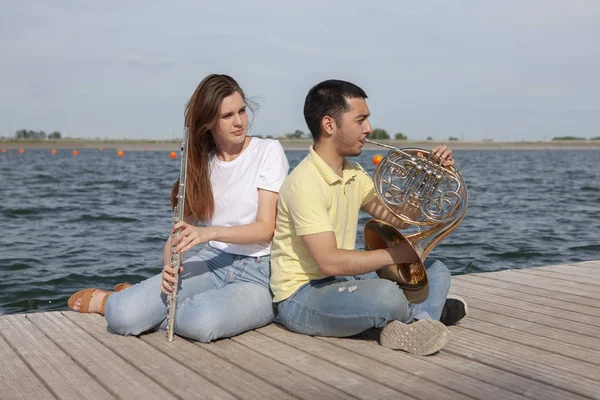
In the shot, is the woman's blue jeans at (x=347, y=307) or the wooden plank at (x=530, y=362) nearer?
the wooden plank at (x=530, y=362)

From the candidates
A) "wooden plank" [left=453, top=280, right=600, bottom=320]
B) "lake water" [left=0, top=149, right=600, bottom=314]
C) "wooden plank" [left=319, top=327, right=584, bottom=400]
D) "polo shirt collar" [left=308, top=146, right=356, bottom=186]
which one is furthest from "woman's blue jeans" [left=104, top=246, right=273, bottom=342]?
"lake water" [left=0, top=149, right=600, bottom=314]

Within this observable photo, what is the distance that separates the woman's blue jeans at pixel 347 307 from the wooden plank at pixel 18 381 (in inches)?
50.1

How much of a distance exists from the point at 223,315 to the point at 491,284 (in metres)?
2.32

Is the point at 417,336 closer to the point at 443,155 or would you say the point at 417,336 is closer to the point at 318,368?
the point at 318,368

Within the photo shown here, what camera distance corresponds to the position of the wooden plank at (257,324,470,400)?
9.84 feet

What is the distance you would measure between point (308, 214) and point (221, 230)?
0.51m

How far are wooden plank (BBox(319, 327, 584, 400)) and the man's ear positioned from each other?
107cm

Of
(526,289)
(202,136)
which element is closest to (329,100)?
(202,136)

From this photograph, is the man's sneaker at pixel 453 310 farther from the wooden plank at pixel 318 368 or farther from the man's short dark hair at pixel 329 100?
the man's short dark hair at pixel 329 100

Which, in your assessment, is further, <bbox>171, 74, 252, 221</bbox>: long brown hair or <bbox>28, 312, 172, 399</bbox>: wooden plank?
<bbox>171, 74, 252, 221</bbox>: long brown hair

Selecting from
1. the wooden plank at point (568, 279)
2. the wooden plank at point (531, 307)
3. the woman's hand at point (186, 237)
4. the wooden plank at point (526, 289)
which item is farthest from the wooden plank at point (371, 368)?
the wooden plank at point (568, 279)

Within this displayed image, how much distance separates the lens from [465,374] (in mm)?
3219

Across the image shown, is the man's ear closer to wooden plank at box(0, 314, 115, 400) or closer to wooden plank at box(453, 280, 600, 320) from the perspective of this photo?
wooden plank at box(0, 314, 115, 400)

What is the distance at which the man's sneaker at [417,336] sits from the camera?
3449 mm
